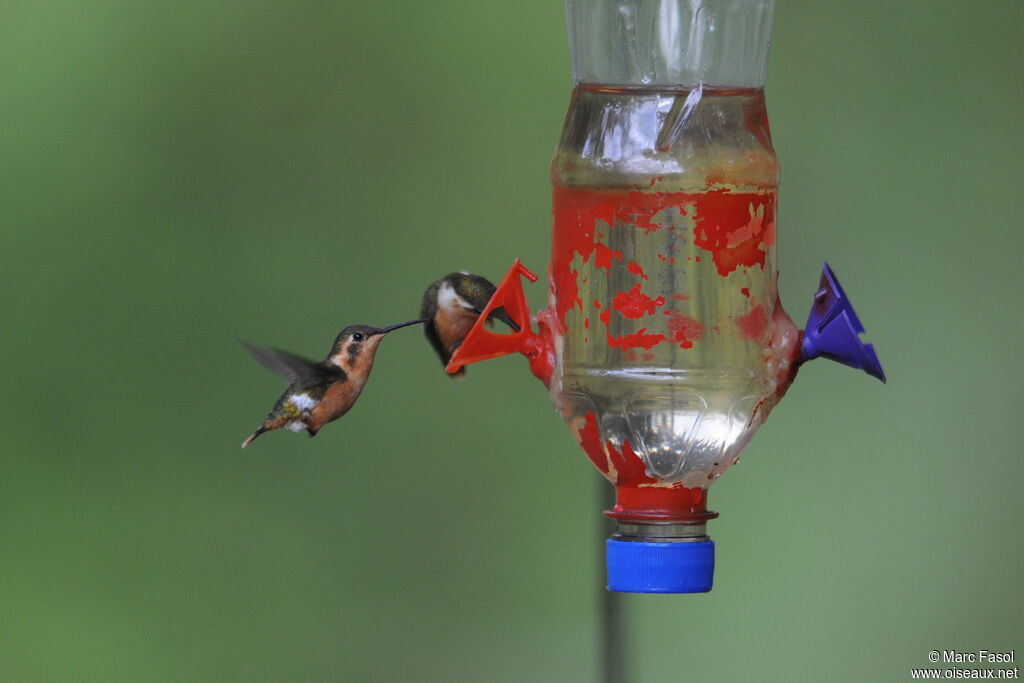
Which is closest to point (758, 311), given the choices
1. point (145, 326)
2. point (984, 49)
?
point (984, 49)

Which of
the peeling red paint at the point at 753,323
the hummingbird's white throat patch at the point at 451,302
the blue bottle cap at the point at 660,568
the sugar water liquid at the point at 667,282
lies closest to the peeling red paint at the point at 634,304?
the sugar water liquid at the point at 667,282

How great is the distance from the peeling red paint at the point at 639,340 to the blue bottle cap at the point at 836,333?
0.19 meters

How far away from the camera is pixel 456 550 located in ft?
14.5

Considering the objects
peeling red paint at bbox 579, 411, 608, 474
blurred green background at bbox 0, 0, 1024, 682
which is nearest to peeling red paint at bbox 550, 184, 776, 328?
peeling red paint at bbox 579, 411, 608, 474

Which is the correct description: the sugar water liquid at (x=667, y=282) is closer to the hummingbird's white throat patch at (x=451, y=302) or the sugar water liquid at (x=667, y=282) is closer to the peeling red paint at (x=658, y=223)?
the peeling red paint at (x=658, y=223)

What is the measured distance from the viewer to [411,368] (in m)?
4.45

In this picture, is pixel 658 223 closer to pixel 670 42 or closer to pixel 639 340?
pixel 639 340

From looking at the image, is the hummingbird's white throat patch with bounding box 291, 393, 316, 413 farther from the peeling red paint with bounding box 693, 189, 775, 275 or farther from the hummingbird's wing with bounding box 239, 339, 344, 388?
the peeling red paint with bounding box 693, 189, 775, 275

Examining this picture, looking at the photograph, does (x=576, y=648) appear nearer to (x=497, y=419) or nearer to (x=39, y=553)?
(x=497, y=419)

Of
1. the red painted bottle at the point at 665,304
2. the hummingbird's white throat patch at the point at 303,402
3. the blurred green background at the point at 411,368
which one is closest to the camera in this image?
the red painted bottle at the point at 665,304

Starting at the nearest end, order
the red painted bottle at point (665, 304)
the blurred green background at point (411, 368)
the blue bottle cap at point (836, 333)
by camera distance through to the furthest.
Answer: the blue bottle cap at point (836, 333) → the red painted bottle at point (665, 304) → the blurred green background at point (411, 368)

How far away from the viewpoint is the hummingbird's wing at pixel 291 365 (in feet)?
7.64

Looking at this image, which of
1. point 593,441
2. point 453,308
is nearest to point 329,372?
point 453,308

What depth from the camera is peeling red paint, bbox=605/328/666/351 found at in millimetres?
1932
